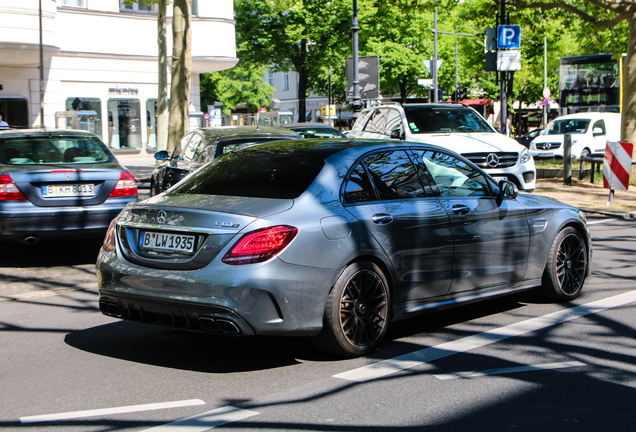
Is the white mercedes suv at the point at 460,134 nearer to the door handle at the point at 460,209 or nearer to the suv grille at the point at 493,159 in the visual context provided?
the suv grille at the point at 493,159

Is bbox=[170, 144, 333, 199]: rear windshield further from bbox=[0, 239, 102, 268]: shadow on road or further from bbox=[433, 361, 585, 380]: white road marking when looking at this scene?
bbox=[0, 239, 102, 268]: shadow on road

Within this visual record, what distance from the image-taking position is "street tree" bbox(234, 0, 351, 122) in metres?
38.5

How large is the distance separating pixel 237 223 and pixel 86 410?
52.5 inches

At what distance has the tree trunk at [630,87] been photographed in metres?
18.3

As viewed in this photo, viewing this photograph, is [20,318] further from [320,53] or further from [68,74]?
[320,53]

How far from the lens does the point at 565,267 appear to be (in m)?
6.95

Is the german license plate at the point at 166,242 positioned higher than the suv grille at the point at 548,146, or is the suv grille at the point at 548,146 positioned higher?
the suv grille at the point at 548,146

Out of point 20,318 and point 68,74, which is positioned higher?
point 68,74

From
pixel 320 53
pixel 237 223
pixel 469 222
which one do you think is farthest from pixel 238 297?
pixel 320 53

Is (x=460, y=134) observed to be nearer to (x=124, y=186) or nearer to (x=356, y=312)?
(x=124, y=186)

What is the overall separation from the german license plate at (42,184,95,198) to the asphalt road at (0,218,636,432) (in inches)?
86.8

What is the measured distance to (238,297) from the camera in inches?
183

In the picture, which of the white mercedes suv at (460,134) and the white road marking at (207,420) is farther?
the white mercedes suv at (460,134)

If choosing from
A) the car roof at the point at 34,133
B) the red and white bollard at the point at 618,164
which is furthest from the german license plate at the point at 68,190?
the red and white bollard at the point at 618,164
